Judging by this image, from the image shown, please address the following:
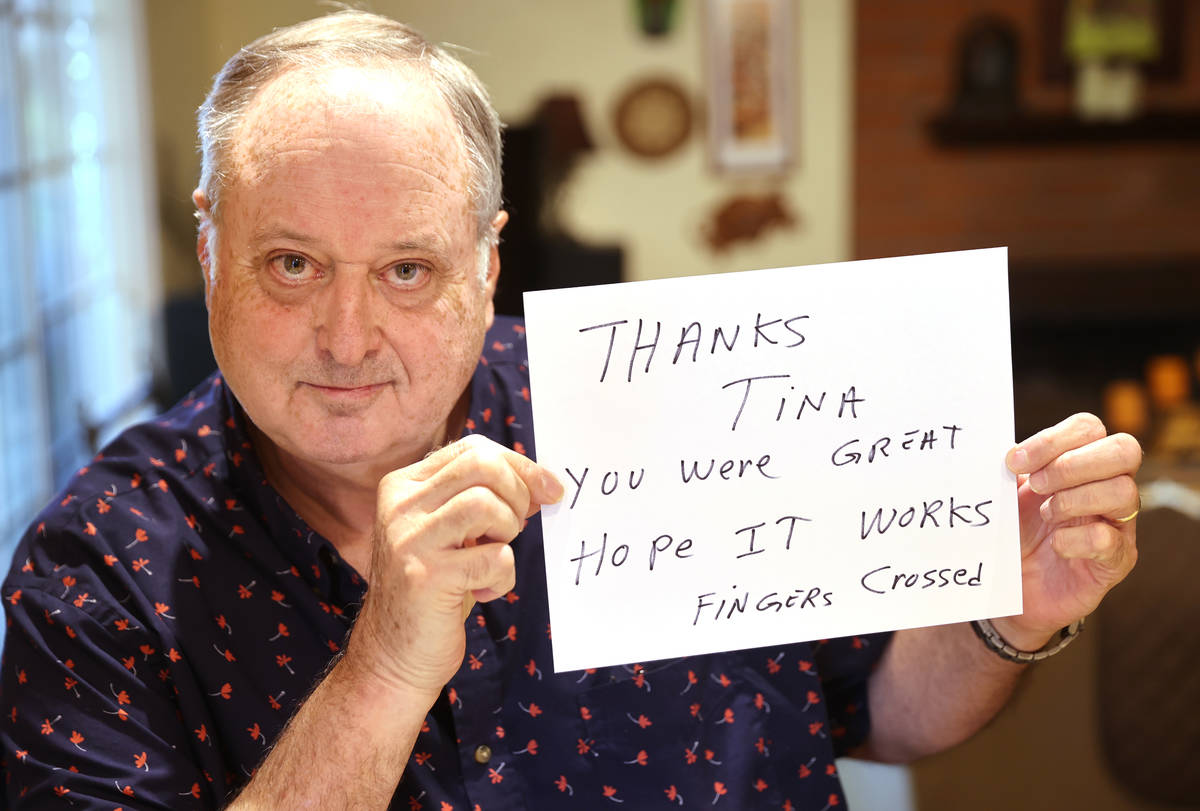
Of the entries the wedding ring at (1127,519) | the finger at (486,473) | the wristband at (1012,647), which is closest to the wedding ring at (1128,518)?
the wedding ring at (1127,519)

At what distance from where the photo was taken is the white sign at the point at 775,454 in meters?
0.87

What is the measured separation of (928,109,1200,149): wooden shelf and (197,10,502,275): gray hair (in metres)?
3.99

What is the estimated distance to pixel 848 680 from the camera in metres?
1.19

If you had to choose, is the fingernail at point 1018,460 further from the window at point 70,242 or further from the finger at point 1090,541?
the window at point 70,242

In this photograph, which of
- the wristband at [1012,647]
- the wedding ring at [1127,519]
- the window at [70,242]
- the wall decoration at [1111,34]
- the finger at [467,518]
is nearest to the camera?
the finger at [467,518]

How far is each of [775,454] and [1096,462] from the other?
0.25m

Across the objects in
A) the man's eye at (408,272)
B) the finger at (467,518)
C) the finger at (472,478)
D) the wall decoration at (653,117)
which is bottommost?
the finger at (467,518)

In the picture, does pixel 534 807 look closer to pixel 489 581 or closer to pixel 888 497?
pixel 489 581

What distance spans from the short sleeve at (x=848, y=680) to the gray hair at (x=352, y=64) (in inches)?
21.2

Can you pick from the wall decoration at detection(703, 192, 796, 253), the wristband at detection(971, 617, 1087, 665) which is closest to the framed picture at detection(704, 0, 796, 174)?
the wall decoration at detection(703, 192, 796, 253)

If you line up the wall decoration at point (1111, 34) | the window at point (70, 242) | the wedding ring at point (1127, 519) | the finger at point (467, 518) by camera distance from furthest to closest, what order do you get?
the wall decoration at point (1111, 34) < the window at point (70, 242) < the wedding ring at point (1127, 519) < the finger at point (467, 518)

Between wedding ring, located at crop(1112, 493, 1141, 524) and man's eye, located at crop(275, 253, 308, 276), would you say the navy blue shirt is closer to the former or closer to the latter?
man's eye, located at crop(275, 253, 308, 276)

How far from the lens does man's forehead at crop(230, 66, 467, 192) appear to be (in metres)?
0.92

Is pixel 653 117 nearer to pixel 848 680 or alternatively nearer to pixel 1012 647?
pixel 848 680
